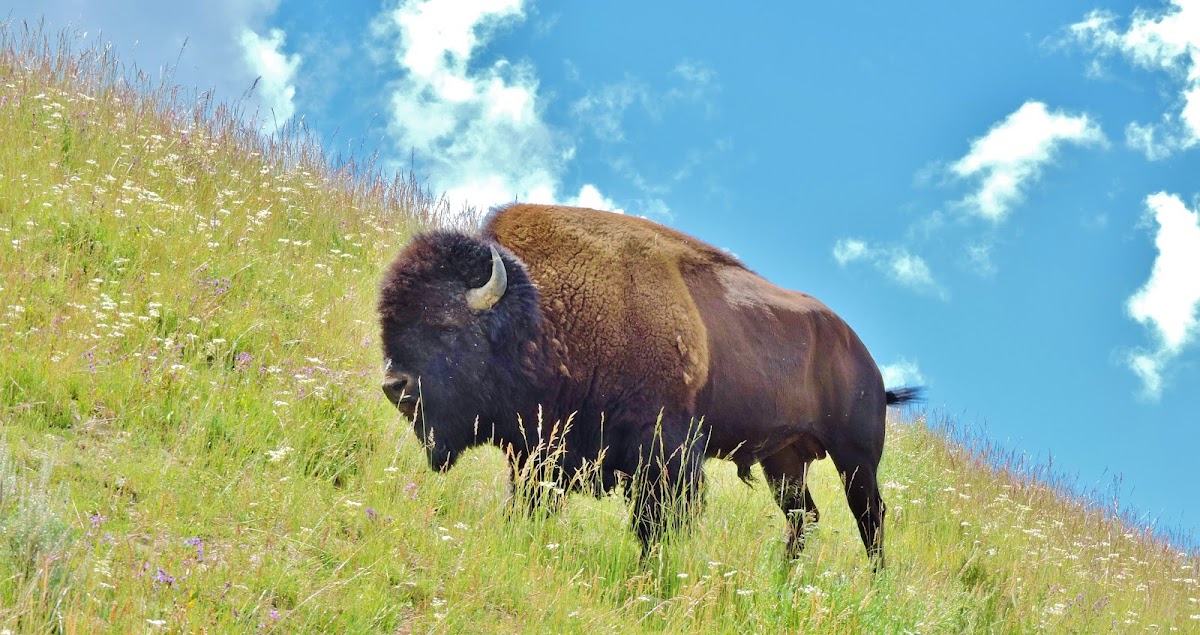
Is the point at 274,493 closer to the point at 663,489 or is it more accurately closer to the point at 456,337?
the point at 456,337

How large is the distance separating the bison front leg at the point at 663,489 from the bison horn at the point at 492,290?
1.16 meters

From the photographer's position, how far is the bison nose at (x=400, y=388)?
5535 mm

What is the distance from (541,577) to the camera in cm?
471

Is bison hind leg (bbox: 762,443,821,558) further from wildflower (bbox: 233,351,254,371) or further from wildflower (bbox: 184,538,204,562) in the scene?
wildflower (bbox: 184,538,204,562)

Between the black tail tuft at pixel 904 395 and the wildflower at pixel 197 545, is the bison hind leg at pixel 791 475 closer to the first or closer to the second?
the black tail tuft at pixel 904 395

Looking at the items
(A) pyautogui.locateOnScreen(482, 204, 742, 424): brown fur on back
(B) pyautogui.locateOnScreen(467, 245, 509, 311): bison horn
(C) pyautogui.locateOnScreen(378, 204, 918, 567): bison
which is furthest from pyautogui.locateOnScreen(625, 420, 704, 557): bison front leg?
(B) pyautogui.locateOnScreen(467, 245, 509, 311): bison horn

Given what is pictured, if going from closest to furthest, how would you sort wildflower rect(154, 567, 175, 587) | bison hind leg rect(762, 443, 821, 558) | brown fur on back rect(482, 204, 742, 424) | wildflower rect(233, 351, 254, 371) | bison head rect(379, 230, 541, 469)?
wildflower rect(154, 567, 175, 587)
bison head rect(379, 230, 541, 469)
brown fur on back rect(482, 204, 742, 424)
wildflower rect(233, 351, 254, 371)
bison hind leg rect(762, 443, 821, 558)

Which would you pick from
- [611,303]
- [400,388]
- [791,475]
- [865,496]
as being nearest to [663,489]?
[611,303]

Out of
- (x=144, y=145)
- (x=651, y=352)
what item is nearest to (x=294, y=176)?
(x=144, y=145)

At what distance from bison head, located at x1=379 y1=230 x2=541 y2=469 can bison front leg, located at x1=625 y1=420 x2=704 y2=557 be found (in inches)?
31.3

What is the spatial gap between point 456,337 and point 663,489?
140 centimetres

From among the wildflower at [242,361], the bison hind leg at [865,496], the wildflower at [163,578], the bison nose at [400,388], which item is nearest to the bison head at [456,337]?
the bison nose at [400,388]

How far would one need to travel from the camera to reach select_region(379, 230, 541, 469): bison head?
562 centimetres

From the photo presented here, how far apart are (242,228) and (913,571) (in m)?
6.23
